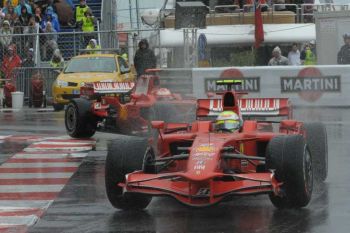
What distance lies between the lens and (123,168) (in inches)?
349

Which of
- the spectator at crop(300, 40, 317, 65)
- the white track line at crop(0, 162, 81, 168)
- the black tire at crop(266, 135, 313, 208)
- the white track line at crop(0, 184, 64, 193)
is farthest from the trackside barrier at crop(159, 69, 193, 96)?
the spectator at crop(300, 40, 317, 65)

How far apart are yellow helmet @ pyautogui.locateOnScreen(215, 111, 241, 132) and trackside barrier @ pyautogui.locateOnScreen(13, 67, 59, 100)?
1686 centimetres

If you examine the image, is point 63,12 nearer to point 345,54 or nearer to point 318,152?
point 345,54

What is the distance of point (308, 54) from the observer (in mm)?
28219

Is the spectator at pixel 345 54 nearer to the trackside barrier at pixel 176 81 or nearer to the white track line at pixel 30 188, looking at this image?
the trackside barrier at pixel 176 81

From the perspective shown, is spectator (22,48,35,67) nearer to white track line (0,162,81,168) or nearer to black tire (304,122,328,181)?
white track line (0,162,81,168)

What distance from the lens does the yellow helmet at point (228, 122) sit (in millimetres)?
9547

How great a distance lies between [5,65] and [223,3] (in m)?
10.0

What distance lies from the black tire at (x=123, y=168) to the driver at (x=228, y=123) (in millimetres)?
945

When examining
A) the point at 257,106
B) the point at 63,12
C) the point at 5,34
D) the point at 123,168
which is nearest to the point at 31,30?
the point at 5,34

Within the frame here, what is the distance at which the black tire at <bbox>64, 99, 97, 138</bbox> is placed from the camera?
15.9 meters

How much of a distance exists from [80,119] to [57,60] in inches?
417

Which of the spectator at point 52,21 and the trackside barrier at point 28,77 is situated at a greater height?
the spectator at point 52,21

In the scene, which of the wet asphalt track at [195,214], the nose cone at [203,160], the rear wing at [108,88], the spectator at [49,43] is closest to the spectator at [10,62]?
the spectator at [49,43]
